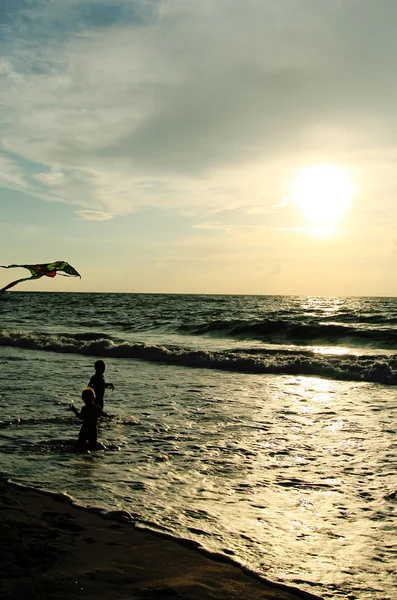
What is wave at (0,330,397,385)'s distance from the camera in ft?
51.8

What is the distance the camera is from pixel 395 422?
9336 mm

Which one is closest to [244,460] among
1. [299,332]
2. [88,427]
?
[88,427]

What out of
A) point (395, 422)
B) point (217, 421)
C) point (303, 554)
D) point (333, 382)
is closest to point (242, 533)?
point (303, 554)

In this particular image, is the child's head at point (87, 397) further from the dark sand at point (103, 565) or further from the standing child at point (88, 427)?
the dark sand at point (103, 565)

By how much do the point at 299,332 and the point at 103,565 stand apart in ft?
87.9

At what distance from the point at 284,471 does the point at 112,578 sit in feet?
10.6

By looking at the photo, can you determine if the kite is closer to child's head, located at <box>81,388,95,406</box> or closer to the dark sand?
child's head, located at <box>81,388,95,406</box>

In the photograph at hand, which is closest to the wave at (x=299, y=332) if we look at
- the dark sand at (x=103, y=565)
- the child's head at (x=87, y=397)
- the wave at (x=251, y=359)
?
the wave at (x=251, y=359)

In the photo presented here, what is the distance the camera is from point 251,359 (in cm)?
1797

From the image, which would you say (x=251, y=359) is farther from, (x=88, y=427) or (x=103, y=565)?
(x=103, y=565)

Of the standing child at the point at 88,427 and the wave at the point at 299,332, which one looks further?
the wave at the point at 299,332

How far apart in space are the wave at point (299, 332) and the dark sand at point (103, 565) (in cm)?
2172

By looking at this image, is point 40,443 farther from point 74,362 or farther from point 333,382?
point 74,362

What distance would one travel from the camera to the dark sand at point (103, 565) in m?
3.67
